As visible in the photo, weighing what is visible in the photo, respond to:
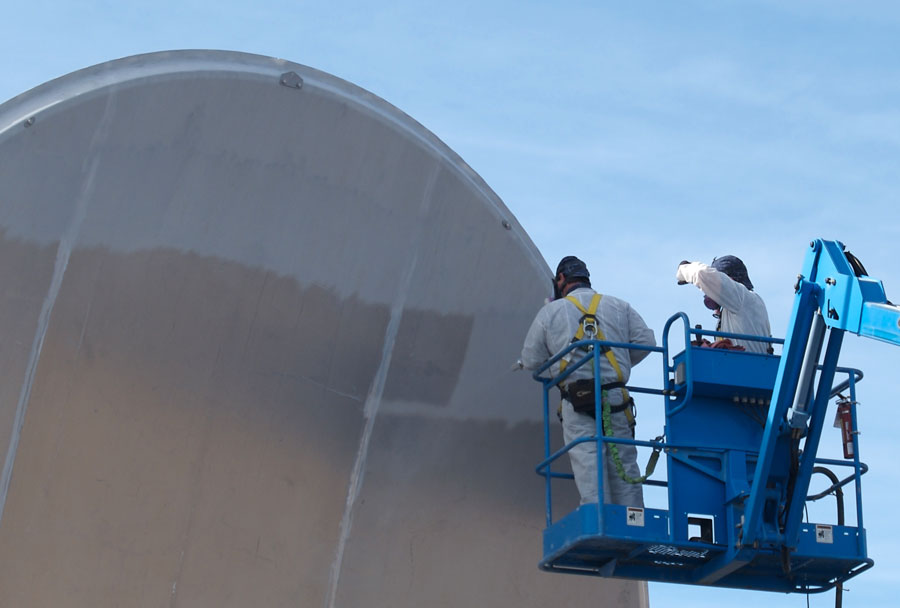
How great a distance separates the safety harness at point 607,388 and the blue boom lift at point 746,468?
0.26 ft

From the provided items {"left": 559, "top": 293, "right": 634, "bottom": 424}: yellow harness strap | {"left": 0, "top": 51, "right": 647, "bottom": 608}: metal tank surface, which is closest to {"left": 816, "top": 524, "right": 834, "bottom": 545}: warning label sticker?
{"left": 559, "top": 293, "right": 634, "bottom": 424}: yellow harness strap

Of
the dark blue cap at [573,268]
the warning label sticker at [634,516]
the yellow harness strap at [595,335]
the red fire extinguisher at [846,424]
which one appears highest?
the dark blue cap at [573,268]

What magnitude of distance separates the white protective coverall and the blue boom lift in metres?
0.14

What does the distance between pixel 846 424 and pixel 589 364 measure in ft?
4.92

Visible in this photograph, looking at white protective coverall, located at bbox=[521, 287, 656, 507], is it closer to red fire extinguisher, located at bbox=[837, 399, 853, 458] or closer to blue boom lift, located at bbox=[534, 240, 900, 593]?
blue boom lift, located at bbox=[534, 240, 900, 593]

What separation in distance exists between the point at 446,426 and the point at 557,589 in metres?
1.32

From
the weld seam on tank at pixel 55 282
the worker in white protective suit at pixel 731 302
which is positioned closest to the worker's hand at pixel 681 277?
the worker in white protective suit at pixel 731 302

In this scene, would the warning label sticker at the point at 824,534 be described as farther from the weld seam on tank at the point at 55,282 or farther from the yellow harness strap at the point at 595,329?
the weld seam on tank at the point at 55,282

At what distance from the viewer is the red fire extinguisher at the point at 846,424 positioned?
7.65m

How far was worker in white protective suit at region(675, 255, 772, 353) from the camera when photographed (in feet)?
26.1

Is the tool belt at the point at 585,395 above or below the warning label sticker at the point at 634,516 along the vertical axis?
above

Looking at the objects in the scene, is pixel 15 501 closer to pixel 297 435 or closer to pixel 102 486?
pixel 102 486

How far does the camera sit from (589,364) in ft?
26.1

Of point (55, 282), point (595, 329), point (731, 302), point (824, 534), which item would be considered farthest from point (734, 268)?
point (55, 282)
